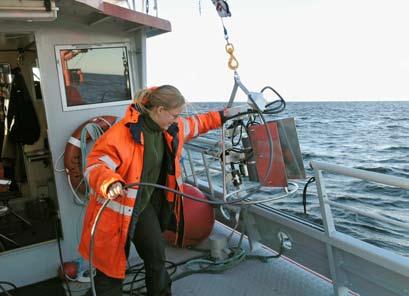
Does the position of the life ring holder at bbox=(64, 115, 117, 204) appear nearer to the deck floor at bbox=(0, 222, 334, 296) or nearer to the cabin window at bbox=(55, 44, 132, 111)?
the cabin window at bbox=(55, 44, 132, 111)

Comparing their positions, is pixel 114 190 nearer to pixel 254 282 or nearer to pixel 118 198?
pixel 118 198

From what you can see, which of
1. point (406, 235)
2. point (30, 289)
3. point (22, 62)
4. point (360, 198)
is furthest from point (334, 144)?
point (30, 289)

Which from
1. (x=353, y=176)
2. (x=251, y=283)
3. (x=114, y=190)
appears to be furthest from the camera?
(x=251, y=283)

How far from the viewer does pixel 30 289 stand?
326cm

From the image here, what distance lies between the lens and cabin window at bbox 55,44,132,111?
11.1 feet

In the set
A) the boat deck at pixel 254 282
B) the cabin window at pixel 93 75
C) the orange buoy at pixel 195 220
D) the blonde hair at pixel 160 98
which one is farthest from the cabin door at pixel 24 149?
the blonde hair at pixel 160 98

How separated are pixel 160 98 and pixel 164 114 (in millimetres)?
89

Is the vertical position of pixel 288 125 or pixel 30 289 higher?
pixel 288 125

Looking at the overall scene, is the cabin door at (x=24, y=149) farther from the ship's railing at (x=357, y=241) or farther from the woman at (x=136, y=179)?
the ship's railing at (x=357, y=241)

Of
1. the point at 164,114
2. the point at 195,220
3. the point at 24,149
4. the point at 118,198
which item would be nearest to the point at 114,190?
the point at 118,198

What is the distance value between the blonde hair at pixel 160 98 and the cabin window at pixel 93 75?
1423 millimetres

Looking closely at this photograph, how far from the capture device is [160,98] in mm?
2154

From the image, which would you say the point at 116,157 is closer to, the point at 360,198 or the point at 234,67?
the point at 234,67

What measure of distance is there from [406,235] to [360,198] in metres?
1.95
